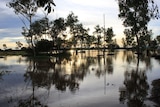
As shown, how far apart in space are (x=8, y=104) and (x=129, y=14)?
71.6 meters

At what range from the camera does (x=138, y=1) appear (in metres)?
24.6

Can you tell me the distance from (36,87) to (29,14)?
2281 inches

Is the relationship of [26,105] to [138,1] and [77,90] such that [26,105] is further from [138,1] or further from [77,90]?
[138,1]

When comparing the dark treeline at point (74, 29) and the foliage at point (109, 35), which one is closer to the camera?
the dark treeline at point (74, 29)

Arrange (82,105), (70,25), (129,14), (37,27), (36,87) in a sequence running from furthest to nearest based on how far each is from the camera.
A: 1. (70,25)
2. (37,27)
3. (129,14)
4. (36,87)
5. (82,105)

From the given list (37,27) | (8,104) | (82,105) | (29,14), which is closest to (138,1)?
(82,105)

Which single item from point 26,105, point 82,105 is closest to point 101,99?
point 82,105

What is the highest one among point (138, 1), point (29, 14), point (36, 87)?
point (29, 14)

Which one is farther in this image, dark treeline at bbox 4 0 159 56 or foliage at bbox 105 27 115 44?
foliage at bbox 105 27 115 44

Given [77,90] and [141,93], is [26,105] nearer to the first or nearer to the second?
[77,90]

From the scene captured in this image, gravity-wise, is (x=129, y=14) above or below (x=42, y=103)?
above

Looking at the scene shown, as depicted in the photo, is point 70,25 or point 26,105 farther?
point 70,25

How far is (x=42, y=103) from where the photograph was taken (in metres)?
16.0

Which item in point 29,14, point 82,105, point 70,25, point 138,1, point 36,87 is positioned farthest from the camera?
point 70,25
